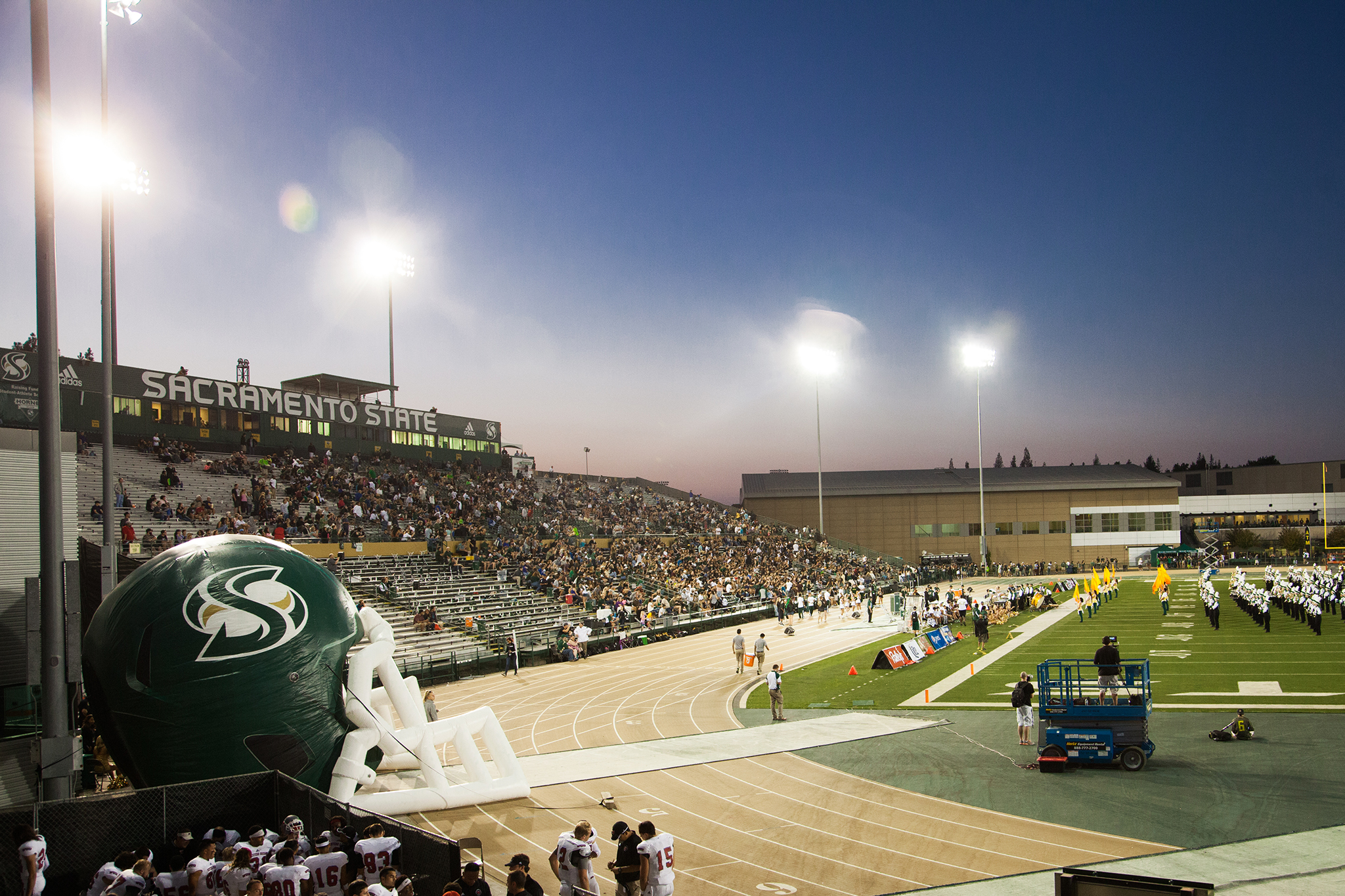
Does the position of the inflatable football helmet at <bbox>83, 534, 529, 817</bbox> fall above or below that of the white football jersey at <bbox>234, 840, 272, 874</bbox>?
above

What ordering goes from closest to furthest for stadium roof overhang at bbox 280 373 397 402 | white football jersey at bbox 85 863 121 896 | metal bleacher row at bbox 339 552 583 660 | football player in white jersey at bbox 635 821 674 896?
white football jersey at bbox 85 863 121 896 < football player in white jersey at bbox 635 821 674 896 < metal bleacher row at bbox 339 552 583 660 < stadium roof overhang at bbox 280 373 397 402

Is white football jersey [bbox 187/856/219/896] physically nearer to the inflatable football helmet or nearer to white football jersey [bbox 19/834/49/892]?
white football jersey [bbox 19/834/49/892]

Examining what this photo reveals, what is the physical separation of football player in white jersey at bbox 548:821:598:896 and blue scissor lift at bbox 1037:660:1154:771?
10668mm

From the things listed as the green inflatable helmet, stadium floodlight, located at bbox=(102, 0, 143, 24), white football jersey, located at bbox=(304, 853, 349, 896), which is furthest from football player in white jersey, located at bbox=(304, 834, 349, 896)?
stadium floodlight, located at bbox=(102, 0, 143, 24)

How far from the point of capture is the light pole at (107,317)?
1600 centimetres

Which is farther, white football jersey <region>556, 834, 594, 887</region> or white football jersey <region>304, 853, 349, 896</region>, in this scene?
white football jersey <region>556, 834, 594, 887</region>

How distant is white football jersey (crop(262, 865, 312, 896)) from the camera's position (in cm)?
848

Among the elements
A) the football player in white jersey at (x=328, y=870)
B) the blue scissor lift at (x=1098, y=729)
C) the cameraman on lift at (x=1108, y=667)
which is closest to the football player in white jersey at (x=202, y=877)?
the football player in white jersey at (x=328, y=870)

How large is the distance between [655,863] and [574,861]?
83 cm

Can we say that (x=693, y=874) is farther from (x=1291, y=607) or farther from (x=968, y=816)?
(x=1291, y=607)

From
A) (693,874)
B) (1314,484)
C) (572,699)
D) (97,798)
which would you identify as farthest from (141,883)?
(1314,484)

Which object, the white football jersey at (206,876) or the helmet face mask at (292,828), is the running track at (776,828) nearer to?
the helmet face mask at (292,828)

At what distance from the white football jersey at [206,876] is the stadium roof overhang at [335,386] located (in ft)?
147

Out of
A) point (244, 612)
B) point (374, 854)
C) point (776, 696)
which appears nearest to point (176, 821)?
point (244, 612)
